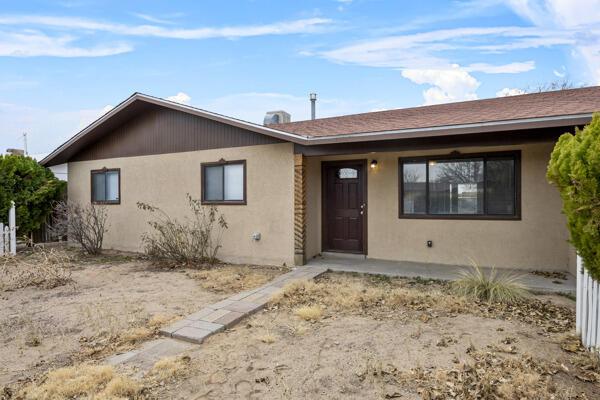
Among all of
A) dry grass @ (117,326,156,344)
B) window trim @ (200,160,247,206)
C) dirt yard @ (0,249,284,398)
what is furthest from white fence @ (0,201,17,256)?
dry grass @ (117,326,156,344)

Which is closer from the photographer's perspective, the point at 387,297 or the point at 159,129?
the point at 387,297

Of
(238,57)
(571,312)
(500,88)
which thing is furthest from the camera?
(500,88)

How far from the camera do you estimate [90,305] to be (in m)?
5.24

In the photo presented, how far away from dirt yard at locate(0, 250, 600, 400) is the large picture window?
2.86m

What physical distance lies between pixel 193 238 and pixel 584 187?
7.34 meters

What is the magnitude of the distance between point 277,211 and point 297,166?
1087 millimetres

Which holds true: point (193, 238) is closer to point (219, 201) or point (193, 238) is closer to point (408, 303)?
point (219, 201)

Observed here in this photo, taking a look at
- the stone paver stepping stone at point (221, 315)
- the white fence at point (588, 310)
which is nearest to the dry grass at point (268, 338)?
the stone paver stepping stone at point (221, 315)

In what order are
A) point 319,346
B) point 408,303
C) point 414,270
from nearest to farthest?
point 319,346, point 408,303, point 414,270

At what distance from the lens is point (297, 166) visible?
740 cm

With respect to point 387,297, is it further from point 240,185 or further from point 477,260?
point 240,185

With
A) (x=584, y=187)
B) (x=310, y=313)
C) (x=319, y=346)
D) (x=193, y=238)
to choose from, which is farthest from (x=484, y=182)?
(x=193, y=238)

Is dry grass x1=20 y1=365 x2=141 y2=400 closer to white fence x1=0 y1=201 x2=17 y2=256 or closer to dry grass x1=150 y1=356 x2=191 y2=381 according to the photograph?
dry grass x1=150 y1=356 x2=191 y2=381

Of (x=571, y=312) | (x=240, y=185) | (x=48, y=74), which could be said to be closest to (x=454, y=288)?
(x=571, y=312)
